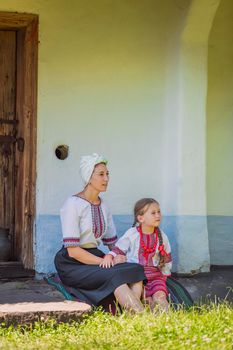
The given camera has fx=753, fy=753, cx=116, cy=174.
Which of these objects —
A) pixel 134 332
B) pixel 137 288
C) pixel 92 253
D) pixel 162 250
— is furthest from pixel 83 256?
pixel 134 332

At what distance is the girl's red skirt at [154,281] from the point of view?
222 inches

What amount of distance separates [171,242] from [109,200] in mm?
667

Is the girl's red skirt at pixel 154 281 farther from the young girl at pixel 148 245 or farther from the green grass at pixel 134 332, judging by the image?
the green grass at pixel 134 332

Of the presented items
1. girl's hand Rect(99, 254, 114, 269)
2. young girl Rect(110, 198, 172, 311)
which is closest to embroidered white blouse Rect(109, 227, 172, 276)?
young girl Rect(110, 198, 172, 311)

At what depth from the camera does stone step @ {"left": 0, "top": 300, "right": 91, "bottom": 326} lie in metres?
4.90

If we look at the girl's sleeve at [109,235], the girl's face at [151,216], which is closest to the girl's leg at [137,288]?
the girl's face at [151,216]

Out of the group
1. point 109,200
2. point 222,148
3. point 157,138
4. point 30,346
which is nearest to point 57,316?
point 30,346

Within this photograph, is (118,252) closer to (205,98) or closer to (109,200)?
(109,200)

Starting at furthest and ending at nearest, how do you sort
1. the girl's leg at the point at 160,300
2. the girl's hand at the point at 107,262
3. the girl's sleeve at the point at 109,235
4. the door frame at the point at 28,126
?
the door frame at the point at 28,126
the girl's sleeve at the point at 109,235
the girl's hand at the point at 107,262
the girl's leg at the point at 160,300

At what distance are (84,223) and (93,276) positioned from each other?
1.48 ft

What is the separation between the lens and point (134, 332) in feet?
15.0

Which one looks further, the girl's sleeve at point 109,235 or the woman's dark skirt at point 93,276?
the girl's sleeve at point 109,235

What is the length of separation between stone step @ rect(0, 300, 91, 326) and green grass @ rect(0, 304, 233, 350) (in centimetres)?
5

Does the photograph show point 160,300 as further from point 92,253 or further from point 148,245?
point 92,253
